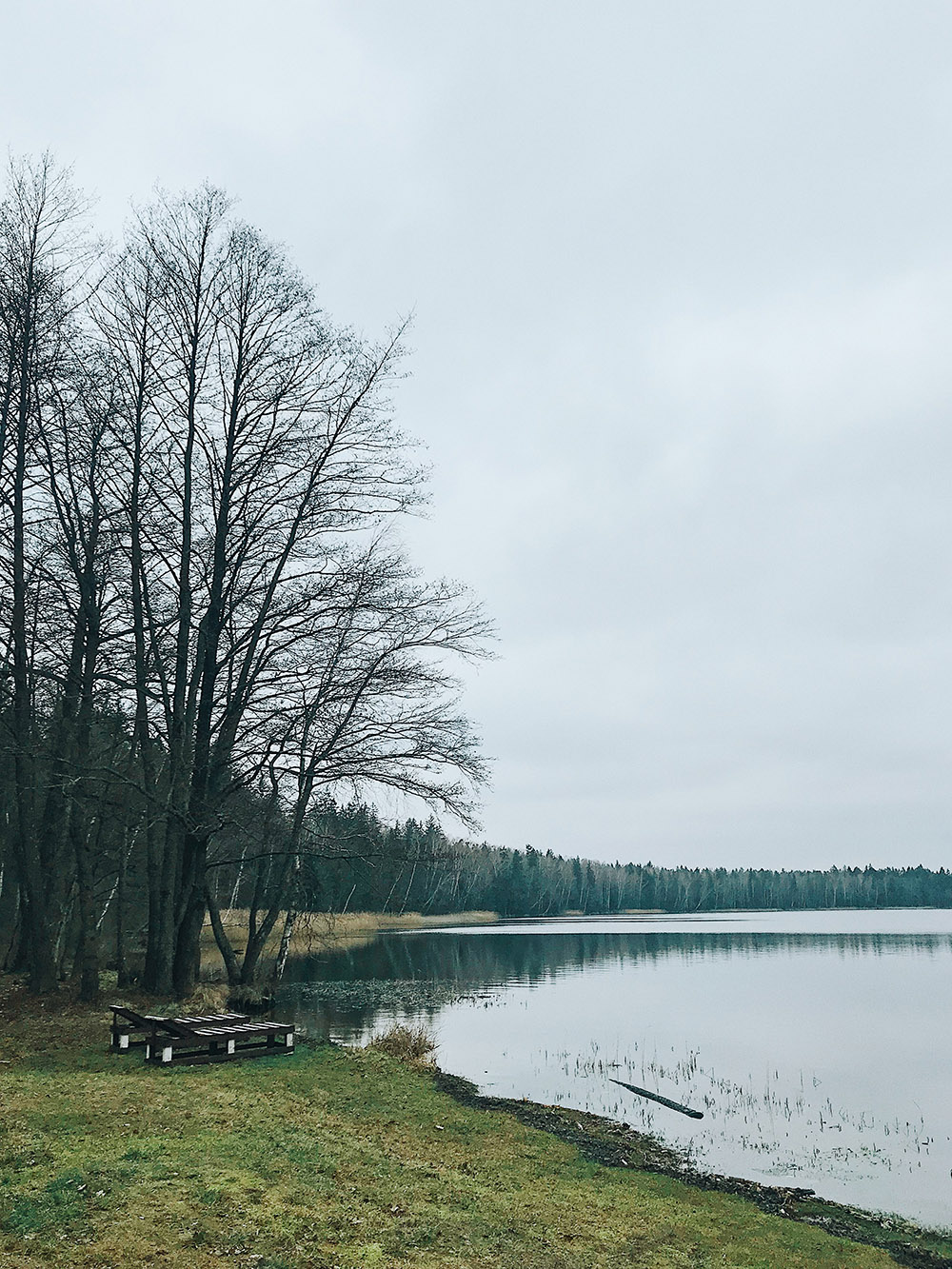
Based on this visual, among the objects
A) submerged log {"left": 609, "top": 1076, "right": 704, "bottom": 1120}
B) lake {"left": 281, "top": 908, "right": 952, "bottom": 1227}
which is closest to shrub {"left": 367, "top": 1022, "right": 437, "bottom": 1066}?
lake {"left": 281, "top": 908, "right": 952, "bottom": 1227}

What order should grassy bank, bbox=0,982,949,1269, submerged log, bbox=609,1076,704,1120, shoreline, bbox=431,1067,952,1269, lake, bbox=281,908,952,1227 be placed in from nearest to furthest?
grassy bank, bbox=0,982,949,1269 < shoreline, bbox=431,1067,952,1269 < lake, bbox=281,908,952,1227 < submerged log, bbox=609,1076,704,1120

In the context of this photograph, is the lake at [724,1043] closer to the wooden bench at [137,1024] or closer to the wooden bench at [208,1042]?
the wooden bench at [208,1042]

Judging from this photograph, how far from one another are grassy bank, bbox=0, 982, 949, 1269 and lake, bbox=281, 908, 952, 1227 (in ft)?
12.9

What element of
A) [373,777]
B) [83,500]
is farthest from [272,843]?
[83,500]

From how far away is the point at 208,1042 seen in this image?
44.3ft

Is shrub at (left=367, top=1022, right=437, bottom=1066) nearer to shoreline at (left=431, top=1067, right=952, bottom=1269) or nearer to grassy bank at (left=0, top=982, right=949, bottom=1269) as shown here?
shoreline at (left=431, top=1067, right=952, bottom=1269)

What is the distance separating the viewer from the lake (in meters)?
14.5

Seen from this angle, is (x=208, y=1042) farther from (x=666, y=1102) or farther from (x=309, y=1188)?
(x=666, y=1102)

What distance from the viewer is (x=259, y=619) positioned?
18781 millimetres

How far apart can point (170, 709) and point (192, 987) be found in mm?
5879

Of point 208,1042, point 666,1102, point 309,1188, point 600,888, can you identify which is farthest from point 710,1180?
point 600,888

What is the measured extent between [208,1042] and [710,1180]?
7341 mm

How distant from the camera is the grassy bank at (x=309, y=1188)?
679 centimetres

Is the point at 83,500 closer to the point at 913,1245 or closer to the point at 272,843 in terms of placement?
the point at 272,843
